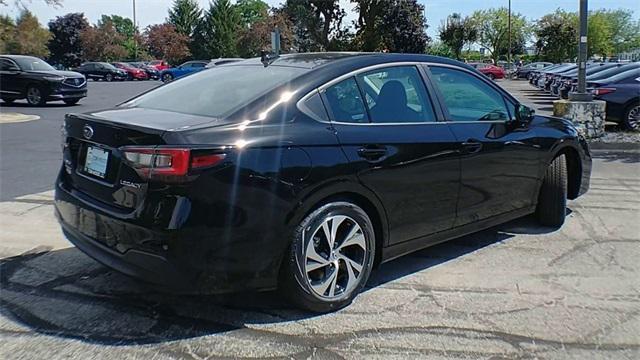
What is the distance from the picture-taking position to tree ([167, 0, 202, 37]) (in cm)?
7194

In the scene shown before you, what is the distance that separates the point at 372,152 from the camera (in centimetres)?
383

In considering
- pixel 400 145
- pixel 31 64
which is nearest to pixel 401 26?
pixel 31 64

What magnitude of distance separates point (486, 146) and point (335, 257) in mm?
1720

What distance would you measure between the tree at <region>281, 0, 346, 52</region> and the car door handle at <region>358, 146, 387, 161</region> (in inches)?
1708

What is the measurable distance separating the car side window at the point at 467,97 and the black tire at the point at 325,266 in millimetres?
1263

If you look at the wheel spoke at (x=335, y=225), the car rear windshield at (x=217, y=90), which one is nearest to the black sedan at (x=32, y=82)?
the car rear windshield at (x=217, y=90)

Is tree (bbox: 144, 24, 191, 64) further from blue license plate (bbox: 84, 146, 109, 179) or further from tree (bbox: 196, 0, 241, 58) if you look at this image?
blue license plate (bbox: 84, 146, 109, 179)

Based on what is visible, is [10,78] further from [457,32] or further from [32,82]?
[457,32]

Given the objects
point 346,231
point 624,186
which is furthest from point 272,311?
point 624,186

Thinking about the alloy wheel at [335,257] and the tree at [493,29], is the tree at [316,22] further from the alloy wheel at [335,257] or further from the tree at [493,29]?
the alloy wheel at [335,257]

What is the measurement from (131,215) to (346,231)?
1.31 meters

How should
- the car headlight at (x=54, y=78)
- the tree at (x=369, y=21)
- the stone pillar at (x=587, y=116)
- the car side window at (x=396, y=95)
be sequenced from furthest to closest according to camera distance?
the tree at (x=369, y=21)
the car headlight at (x=54, y=78)
the stone pillar at (x=587, y=116)
the car side window at (x=396, y=95)

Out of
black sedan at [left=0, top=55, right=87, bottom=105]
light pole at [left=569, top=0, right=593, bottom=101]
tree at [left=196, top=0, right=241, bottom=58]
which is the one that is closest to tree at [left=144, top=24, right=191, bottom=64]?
tree at [left=196, top=0, right=241, bottom=58]

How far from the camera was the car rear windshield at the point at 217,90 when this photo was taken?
12.1ft
